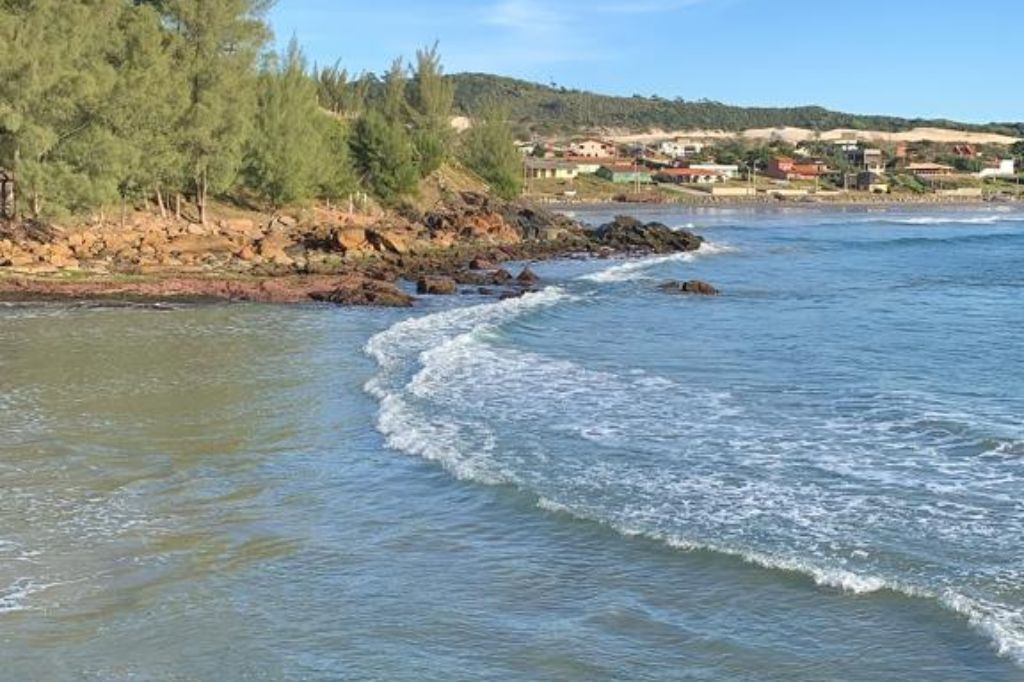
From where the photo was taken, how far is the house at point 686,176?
631 feet

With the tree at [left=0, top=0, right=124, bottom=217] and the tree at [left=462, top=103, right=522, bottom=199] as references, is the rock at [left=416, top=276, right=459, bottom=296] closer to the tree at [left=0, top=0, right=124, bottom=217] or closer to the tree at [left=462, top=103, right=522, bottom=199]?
the tree at [left=0, top=0, right=124, bottom=217]

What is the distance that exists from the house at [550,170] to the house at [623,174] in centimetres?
492

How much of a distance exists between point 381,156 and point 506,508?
62419mm

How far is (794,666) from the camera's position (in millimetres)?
8070

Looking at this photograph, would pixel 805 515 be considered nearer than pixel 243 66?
Yes

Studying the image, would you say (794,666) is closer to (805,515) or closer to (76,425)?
(805,515)

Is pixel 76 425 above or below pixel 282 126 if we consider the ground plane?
below

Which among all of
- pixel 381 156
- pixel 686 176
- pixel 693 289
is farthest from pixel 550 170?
Result: pixel 693 289

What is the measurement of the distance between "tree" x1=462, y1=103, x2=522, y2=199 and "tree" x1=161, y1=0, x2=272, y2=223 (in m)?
45.1

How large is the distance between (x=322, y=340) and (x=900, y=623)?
1905 cm

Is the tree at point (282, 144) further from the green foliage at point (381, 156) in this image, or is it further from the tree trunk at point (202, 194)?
the green foliage at point (381, 156)

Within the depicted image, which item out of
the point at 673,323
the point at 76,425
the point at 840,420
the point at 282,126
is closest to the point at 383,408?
the point at 76,425

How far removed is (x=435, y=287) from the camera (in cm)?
3809

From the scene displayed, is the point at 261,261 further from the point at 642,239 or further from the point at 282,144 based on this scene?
the point at 642,239
